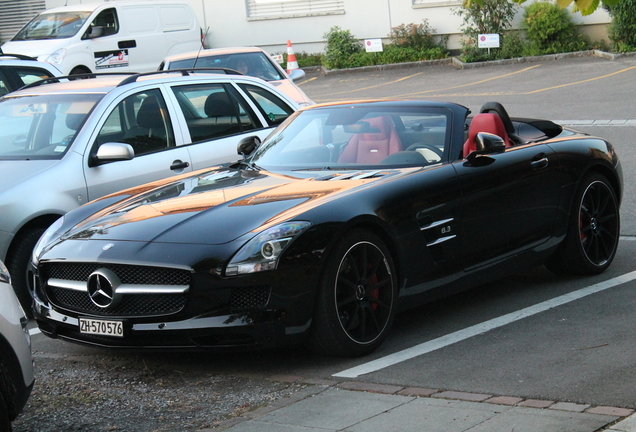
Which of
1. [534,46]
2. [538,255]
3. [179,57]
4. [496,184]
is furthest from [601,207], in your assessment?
[534,46]

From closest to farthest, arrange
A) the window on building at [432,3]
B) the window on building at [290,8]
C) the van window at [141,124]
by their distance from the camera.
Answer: the van window at [141,124]
the window on building at [432,3]
the window on building at [290,8]

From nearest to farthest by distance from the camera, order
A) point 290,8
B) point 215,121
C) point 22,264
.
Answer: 1. point 22,264
2. point 215,121
3. point 290,8

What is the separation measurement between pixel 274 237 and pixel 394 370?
3.28 feet

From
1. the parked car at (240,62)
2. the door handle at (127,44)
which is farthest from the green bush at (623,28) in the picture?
the door handle at (127,44)

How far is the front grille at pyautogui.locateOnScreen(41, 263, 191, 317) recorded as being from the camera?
508 centimetres

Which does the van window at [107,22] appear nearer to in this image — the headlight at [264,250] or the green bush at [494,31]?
the green bush at [494,31]

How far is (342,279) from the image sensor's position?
17.4 ft

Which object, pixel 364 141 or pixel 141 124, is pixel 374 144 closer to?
pixel 364 141

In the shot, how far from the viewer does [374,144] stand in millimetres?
6516

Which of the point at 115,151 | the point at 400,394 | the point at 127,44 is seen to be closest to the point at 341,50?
the point at 127,44

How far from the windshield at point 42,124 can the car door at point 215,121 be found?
0.85m

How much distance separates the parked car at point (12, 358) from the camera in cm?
403

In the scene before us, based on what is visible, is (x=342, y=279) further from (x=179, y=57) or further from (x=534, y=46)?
(x=534, y=46)

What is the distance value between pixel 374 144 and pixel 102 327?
7.67 ft
